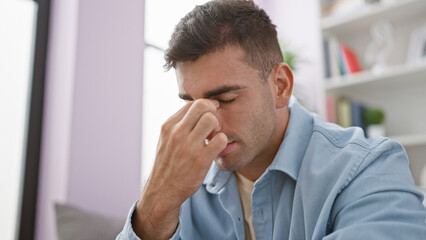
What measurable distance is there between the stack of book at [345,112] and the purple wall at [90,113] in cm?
129

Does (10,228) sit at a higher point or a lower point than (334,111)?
lower

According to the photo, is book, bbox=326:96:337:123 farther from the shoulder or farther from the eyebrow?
the eyebrow

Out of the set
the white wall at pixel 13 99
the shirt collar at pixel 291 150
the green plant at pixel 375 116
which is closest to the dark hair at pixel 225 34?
the shirt collar at pixel 291 150

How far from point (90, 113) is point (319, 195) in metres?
1.35

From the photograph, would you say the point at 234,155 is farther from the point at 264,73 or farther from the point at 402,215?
the point at 402,215

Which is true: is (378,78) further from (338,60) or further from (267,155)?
(267,155)

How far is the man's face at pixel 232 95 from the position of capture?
949 millimetres

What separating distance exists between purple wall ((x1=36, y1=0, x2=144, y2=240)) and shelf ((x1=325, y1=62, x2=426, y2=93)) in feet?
4.29

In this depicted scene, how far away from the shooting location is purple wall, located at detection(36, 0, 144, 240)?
5.74 feet

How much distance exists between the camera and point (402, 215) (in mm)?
705

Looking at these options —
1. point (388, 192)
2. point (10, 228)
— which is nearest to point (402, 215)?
point (388, 192)

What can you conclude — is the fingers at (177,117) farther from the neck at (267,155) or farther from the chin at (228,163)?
the neck at (267,155)

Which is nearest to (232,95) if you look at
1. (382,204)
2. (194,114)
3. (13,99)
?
(194,114)

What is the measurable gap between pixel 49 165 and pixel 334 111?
180cm
